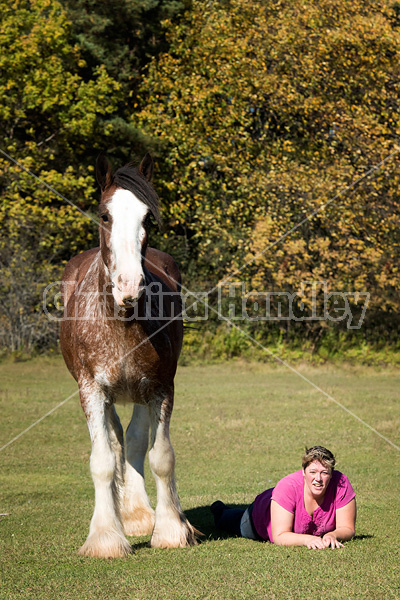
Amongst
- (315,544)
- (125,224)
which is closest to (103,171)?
(125,224)

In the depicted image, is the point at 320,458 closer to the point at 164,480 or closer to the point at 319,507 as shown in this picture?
the point at 319,507

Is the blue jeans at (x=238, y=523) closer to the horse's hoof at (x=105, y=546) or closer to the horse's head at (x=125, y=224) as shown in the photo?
the horse's hoof at (x=105, y=546)

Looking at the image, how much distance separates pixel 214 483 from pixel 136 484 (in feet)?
5.72

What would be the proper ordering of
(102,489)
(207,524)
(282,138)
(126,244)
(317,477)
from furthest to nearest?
(282,138), (207,524), (102,489), (317,477), (126,244)

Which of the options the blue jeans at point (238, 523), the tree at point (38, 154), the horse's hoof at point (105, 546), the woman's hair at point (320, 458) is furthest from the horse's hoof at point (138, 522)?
the tree at point (38, 154)

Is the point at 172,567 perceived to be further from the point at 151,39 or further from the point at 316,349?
the point at 151,39

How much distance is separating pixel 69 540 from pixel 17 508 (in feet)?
4.18

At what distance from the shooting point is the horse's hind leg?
19.8 feet

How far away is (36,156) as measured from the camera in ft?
70.1

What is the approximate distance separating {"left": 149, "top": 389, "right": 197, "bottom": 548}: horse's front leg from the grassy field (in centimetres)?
17

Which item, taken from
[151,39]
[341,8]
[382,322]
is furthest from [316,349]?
[151,39]

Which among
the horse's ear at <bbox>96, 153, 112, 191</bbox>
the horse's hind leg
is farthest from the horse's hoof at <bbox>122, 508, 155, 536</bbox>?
the horse's ear at <bbox>96, 153, 112, 191</bbox>

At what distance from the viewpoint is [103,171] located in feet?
17.4

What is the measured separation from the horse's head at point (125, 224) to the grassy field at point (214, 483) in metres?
1.79
